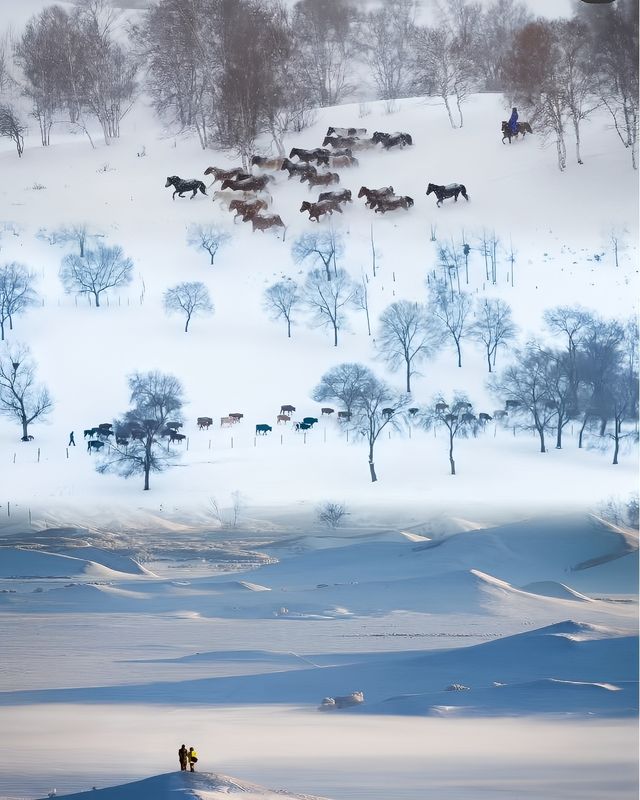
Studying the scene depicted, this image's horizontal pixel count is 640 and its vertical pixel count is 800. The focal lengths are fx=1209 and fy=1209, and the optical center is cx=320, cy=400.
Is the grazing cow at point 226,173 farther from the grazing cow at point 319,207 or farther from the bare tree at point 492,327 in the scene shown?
the bare tree at point 492,327

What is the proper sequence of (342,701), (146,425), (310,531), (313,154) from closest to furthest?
(342,701) < (310,531) < (146,425) < (313,154)

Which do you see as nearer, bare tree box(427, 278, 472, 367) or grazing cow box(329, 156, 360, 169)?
bare tree box(427, 278, 472, 367)

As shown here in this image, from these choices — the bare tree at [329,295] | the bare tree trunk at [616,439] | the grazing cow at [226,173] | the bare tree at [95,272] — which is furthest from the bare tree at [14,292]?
the bare tree trunk at [616,439]

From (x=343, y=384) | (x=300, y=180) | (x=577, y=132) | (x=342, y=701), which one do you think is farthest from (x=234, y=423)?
(x=577, y=132)

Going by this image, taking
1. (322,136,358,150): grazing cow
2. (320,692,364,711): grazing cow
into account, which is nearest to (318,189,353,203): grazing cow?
(322,136,358,150): grazing cow

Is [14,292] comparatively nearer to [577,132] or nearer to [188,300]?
[188,300]

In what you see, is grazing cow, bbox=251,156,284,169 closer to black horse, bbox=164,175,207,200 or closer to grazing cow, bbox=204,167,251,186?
grazing cow, bbox=204,167,251,186
